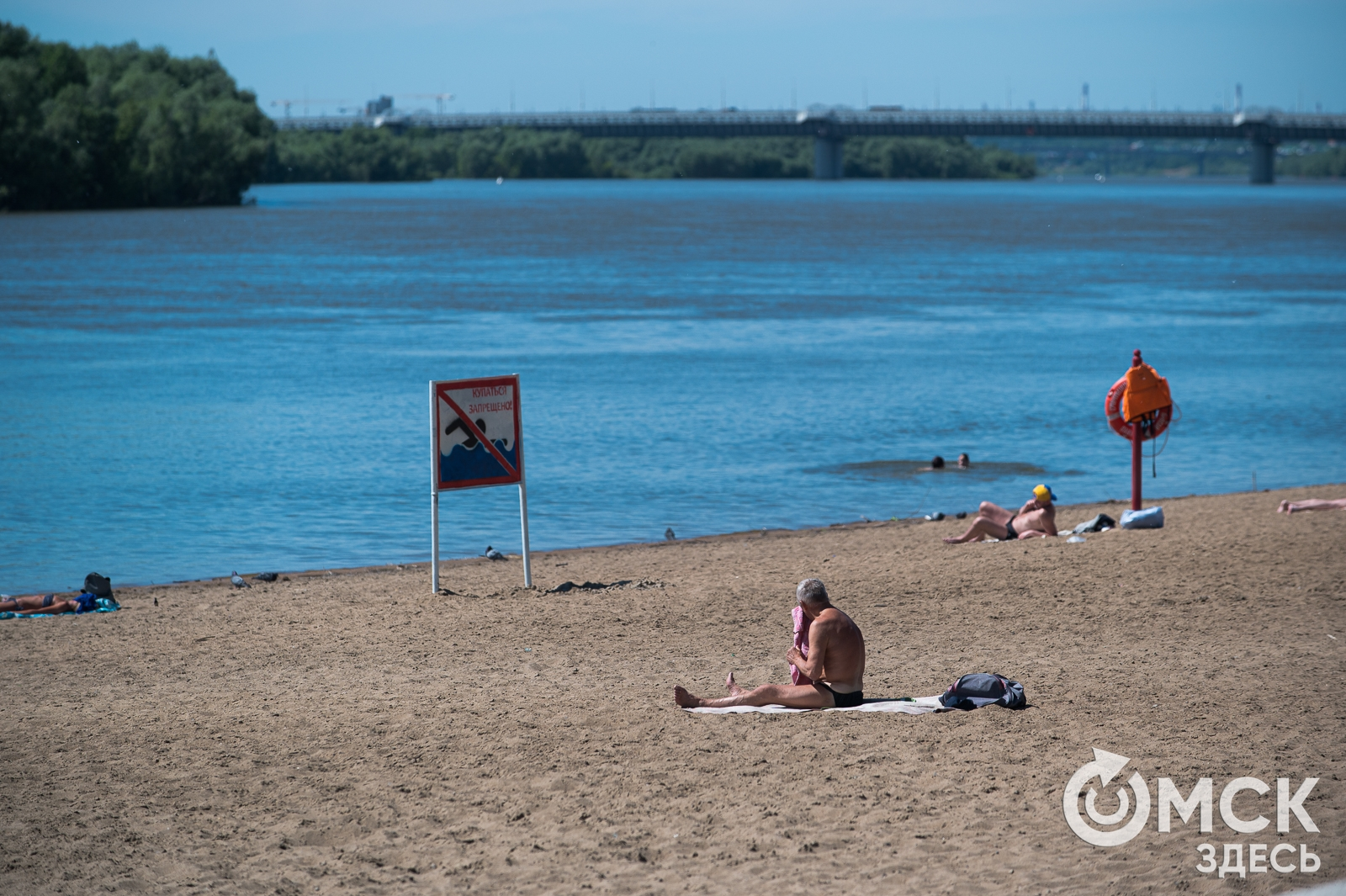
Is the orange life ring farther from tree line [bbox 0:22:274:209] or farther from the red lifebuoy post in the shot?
tree line [bbox 0:22:274:209]

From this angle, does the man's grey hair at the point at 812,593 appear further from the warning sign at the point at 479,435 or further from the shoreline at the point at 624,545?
the shoreline at the point at 624,545

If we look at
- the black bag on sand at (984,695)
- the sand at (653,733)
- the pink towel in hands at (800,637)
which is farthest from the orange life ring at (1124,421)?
the pink towel in hands at (800,637)

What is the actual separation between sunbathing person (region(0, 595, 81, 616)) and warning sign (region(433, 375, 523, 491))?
3.26 meters

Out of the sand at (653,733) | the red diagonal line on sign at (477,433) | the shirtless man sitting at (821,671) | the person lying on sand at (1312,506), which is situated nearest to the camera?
the sand at (653,733)

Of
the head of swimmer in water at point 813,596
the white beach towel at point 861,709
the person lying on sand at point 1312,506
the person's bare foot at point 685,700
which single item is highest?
the head of swimmer in water at point 813,596

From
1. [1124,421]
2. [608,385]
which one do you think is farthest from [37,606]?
[608,385]

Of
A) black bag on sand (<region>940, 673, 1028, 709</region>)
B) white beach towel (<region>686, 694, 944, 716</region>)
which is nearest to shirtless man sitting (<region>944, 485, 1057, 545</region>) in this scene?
black bag on sand (<region>940, 673, 1028, 709</region>)

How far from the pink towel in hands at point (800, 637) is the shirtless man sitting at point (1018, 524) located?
5.78 metres

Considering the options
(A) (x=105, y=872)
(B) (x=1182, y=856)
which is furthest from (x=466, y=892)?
(B) (x=1182, y=856)

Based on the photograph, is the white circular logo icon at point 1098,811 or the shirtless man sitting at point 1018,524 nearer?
the white circular logo icon at point 1098,811

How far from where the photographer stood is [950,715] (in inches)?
330

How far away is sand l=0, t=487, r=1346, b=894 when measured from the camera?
6465mm

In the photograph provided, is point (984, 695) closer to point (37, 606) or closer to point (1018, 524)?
point (1018, 524)

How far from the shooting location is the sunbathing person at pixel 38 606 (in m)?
12.0
